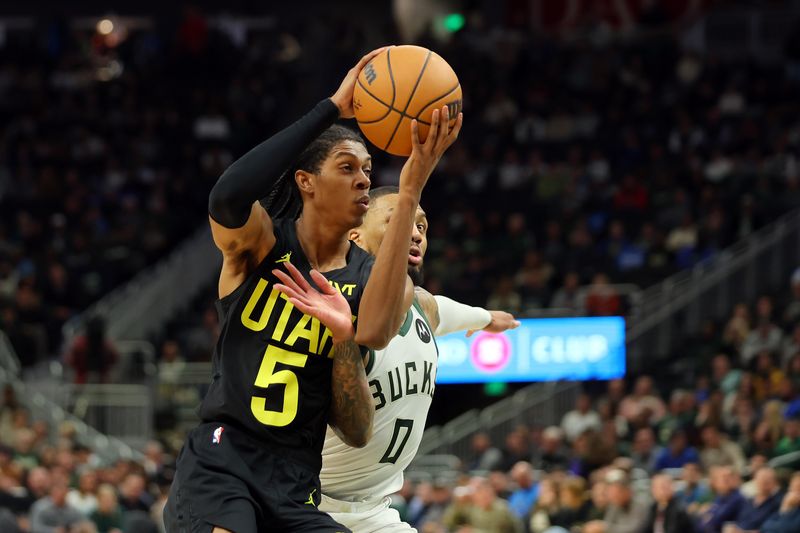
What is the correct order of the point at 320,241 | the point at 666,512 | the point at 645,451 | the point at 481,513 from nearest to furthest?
the point at 320,241 → the point at 666,512 → the point at 481,513 → the point at 645,451

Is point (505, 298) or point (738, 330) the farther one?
point (505, 298)

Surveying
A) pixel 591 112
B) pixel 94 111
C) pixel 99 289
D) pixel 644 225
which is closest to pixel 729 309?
pixel 644 225

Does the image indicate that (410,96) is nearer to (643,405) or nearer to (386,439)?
(386,439)

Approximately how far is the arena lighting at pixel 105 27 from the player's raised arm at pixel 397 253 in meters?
27.9

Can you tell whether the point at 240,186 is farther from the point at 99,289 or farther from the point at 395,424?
the point at 99,289

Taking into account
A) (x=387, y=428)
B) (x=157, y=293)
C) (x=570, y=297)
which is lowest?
(x=387, y=428)

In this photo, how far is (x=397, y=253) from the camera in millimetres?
4883

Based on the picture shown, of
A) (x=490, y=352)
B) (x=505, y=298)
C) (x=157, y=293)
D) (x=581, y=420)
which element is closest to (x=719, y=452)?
(x=581, y=420)

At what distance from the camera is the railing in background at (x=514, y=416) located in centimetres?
1888

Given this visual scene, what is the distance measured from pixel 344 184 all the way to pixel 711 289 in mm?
15491

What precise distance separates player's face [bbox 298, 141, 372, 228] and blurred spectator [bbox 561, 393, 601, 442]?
40.5 feet

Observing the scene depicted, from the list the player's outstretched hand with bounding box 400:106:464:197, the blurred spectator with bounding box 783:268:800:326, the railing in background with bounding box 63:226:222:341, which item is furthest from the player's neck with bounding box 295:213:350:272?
the railing in background with bounding box 63:226:222:341

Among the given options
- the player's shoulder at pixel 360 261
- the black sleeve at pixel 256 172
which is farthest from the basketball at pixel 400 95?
the player's shoulder at pixel 360 261

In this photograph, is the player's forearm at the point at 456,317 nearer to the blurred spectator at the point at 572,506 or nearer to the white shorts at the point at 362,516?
the white shorts at the point at 362,516
